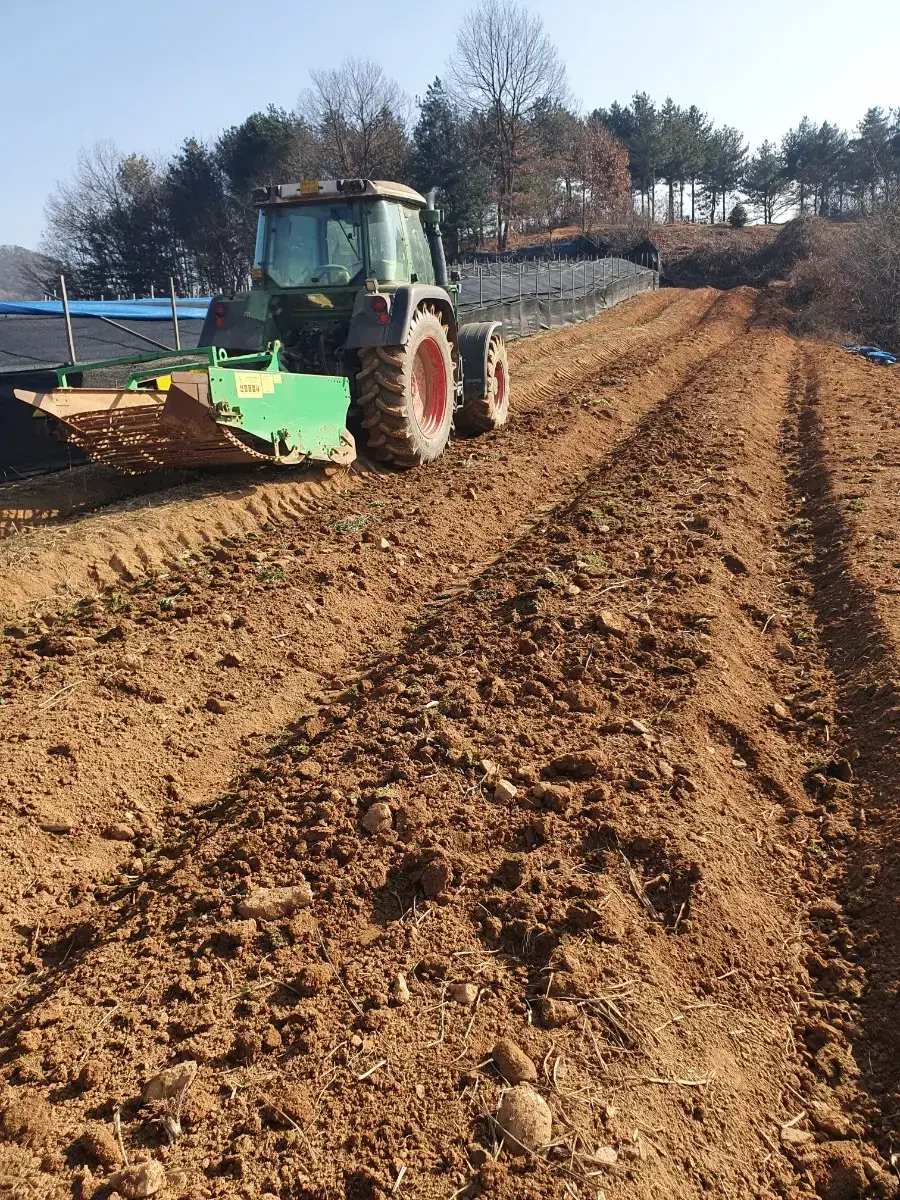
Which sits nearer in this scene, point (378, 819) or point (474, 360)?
point (378, 819)

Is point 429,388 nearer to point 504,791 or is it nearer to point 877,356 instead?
point 504,791

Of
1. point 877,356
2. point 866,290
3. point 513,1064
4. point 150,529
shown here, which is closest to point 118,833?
point 513,1064

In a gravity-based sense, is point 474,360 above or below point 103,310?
below

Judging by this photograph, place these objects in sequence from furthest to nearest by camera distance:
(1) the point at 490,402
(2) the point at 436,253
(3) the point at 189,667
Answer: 1. (1) the point at 490,402
2. (2) the point at 436,253
3. (3) the point at 189,667

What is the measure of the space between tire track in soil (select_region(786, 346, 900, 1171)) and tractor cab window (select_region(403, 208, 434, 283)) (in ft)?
14.0

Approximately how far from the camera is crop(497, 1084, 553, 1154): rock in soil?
203 cm

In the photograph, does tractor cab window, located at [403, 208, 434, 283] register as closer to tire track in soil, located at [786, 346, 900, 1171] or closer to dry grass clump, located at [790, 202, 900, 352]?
tire track in soil, located at [786, 346, 900, 1171]

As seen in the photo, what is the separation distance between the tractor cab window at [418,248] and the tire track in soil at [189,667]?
2.29 meters

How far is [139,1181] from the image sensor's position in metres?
1.94

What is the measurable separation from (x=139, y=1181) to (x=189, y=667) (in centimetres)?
289

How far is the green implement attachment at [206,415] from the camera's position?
227 inches

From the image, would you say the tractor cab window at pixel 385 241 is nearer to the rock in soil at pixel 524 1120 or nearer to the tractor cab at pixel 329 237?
the tractor cab at pixel 329 237

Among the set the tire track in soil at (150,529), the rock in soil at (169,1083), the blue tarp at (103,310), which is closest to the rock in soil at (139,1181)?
the rock in soil at (169,1083)

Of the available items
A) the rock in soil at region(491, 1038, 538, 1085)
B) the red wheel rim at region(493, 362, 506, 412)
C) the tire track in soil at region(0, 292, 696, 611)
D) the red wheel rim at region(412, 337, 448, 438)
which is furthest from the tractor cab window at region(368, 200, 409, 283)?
the rock in soil at region(491, 1038, 538, 1085)
